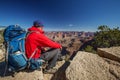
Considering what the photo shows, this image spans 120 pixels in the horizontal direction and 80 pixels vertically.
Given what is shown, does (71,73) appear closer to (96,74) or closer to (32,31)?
(96,74)

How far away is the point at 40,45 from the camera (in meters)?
6.21

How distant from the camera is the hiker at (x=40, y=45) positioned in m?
6.10

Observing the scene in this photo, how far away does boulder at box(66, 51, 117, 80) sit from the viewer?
560 cm

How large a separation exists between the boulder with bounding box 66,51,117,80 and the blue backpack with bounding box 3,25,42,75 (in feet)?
4.73

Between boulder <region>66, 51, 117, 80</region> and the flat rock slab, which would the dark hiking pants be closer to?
the flat rock slab

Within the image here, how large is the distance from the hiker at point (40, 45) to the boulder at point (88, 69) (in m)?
0.96

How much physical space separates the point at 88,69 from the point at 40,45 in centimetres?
190

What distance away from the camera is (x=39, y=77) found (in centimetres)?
634

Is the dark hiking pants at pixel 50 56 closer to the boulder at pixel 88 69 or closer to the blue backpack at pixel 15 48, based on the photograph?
the blue backpack at pixel 15 48

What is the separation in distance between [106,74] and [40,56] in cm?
250

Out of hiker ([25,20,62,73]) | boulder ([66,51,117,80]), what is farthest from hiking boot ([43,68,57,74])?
boulder ([66,51,117,80])

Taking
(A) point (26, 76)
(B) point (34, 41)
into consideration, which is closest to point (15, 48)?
(B) point (34, 41)

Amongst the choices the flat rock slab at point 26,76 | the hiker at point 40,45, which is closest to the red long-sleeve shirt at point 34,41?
the hiker at point 40,45

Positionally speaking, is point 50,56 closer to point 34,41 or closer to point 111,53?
point 34,41
